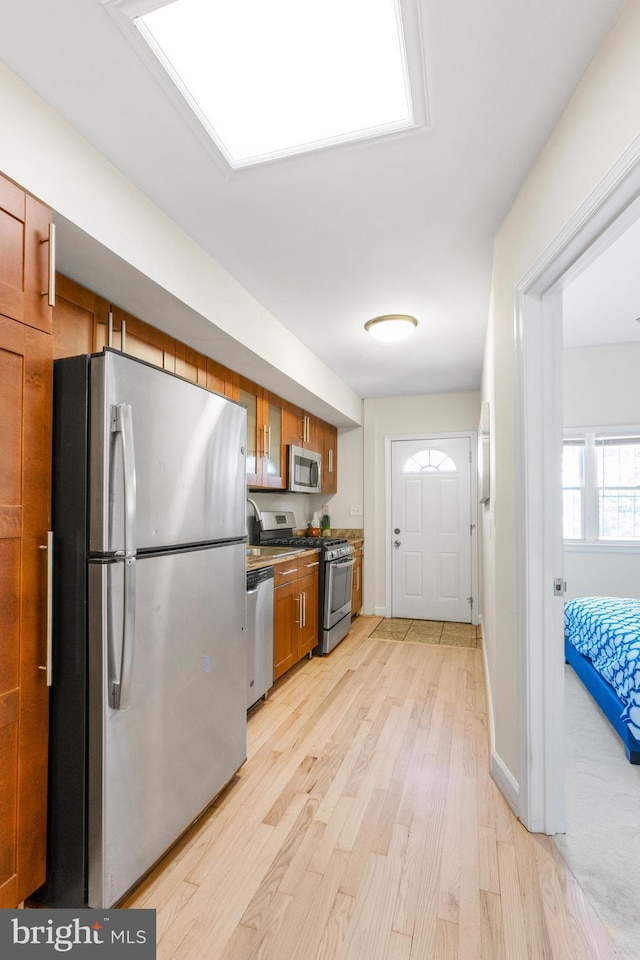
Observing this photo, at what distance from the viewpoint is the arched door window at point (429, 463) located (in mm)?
5379

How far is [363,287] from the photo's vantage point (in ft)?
9.37

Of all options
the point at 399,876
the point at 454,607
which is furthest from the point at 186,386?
the point at 454,607

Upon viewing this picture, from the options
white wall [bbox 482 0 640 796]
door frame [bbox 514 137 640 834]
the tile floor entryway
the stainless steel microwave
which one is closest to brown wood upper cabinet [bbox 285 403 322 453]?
the stainless steel microwave

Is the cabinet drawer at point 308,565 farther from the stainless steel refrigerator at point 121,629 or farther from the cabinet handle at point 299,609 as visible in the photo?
the stainless steel refrigerator at point 121,629

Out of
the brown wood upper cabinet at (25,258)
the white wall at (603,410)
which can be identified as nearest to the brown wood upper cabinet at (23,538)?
the brown wood upper cabinet at (25,258)

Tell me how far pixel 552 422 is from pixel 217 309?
169cm

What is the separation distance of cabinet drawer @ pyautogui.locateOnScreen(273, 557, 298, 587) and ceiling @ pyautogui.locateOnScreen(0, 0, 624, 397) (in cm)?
170

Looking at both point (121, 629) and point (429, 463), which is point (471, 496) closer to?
point (429, 463)

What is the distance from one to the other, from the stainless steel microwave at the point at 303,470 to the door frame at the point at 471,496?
3.02 ft

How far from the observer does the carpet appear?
4.86ft

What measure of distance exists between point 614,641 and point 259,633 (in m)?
2.02

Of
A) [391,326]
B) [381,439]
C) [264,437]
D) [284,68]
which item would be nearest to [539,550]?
[284,68]

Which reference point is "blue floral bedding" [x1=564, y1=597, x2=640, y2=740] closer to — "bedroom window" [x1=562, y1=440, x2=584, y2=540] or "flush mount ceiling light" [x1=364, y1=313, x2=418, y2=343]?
"bedroom window" [x1=562, y1=440, x2=584, y2=540]

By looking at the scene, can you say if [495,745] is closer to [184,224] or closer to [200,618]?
[200,618]
